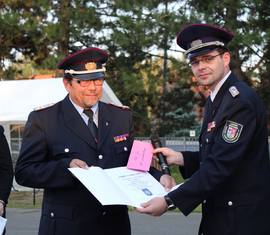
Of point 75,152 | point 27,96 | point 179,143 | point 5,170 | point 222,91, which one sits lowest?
point 179,143

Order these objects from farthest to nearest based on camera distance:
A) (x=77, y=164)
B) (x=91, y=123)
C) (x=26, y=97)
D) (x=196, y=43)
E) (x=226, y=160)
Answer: (x=26, y=97)
(x=91, y=123)
(x=77, y=164)
(x=196, y=43)
(x=226, y=160)

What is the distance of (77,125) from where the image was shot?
11.4 ft

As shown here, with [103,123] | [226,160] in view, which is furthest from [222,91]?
[103,123]

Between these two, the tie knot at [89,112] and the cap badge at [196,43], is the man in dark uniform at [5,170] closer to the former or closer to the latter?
the tie knot at [89,112]

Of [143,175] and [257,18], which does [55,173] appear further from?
[257,18]

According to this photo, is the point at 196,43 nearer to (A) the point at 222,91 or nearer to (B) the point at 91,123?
(A) the point at 222,91

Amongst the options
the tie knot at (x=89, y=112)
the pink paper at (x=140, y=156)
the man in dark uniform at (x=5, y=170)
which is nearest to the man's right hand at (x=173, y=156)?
the pink paper at (x=140, y=156)

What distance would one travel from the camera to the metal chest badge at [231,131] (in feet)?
9.32

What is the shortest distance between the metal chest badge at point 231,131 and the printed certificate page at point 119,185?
0.50m

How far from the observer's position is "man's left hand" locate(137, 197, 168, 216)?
296 centimetres

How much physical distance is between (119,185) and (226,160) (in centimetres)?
61

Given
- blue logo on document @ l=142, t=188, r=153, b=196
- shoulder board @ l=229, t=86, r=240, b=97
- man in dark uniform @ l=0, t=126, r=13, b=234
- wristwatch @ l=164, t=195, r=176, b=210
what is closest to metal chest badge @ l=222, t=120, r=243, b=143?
shoulder board @ l=229, t=86, r=240, b=97

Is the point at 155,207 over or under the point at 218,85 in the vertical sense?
under

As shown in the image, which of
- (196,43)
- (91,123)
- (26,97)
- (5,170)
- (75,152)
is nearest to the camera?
(196,43)
